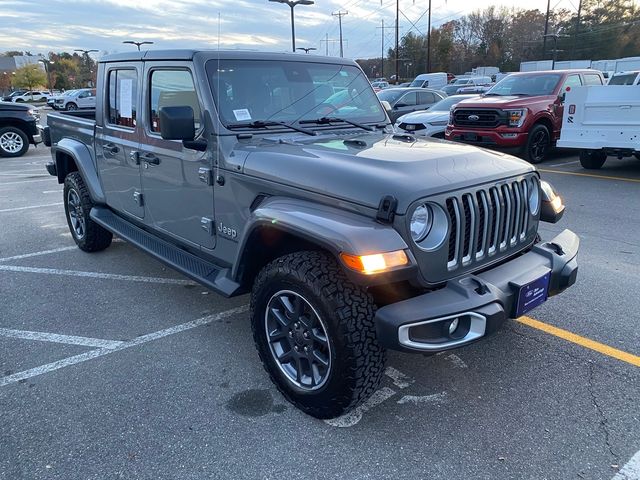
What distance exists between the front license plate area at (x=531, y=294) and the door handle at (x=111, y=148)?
3479 mm

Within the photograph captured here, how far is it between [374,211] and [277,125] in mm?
1333

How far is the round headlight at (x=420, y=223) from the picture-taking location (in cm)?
249

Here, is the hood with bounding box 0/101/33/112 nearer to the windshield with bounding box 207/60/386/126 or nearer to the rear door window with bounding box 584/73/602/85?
the windshield with bounding box 207/60/386/126

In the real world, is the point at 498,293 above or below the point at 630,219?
above

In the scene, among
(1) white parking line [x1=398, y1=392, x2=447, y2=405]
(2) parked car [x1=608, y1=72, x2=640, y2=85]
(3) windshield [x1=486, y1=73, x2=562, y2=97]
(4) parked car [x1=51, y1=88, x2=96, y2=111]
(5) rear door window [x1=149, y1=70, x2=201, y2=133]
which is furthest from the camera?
(4) parked car [x1=51, y1=88, x2=96, y2=111]

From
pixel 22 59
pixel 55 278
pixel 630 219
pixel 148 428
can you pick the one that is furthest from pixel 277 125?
pixel 22 59

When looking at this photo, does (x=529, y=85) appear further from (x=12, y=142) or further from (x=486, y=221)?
(x=12, y=142)

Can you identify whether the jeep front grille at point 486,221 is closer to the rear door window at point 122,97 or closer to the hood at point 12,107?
the rear door window at point 122,97

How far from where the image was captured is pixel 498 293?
2553mm

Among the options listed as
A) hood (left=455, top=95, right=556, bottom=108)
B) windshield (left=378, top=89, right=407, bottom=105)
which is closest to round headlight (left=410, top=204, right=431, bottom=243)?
hood (left=455, top=95, right=556, bottom=108)

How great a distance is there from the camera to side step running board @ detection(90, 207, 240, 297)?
3.27 metres

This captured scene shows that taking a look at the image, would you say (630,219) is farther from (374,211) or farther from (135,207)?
(135,207)

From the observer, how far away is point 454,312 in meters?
2.37

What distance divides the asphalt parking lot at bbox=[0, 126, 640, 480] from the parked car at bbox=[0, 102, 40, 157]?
10.9 metres
